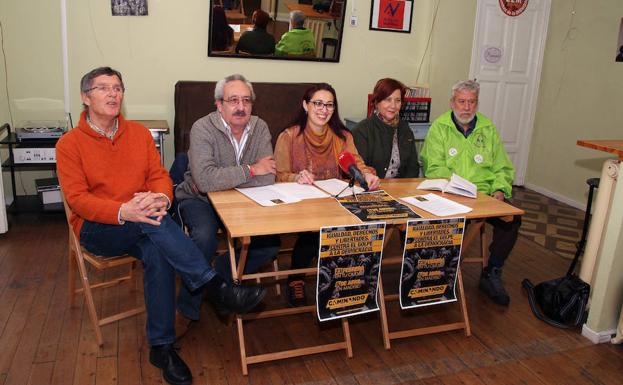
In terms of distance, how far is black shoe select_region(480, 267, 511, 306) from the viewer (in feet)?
10.2

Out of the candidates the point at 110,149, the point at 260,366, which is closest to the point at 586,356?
Answer: the point at 260,366

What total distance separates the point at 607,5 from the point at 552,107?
1098 mm

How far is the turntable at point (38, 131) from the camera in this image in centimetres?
392

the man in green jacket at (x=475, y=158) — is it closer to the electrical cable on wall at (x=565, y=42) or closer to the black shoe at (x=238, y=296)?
the black shoe at (x=238, y=296)

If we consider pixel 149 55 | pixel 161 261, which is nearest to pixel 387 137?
pixel 161 261

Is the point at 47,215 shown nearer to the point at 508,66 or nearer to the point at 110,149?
the point at 110,149

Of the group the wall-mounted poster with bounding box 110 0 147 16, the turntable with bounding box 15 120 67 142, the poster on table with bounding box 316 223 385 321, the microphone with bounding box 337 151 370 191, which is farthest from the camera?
the wall-mounted poster with bounding box 110 0 147 16

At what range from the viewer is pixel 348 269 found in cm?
233

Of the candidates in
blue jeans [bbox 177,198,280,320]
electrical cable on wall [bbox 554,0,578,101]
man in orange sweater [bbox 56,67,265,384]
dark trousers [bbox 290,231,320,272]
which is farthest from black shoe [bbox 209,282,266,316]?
electrical cable on wall [bbox 554,0,578,101]

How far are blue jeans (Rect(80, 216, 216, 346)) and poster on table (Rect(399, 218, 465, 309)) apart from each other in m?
0.92

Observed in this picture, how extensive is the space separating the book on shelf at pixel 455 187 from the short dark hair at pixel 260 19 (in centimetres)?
260

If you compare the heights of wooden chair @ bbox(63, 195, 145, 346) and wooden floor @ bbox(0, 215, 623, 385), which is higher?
wooden chair @ bbox(63, 195, 145, 346)

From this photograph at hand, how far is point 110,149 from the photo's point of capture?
244cm

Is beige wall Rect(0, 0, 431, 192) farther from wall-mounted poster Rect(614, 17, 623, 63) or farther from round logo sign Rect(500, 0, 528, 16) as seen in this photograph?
wall-mounted poster Rect(614, 17, 623, 63)
